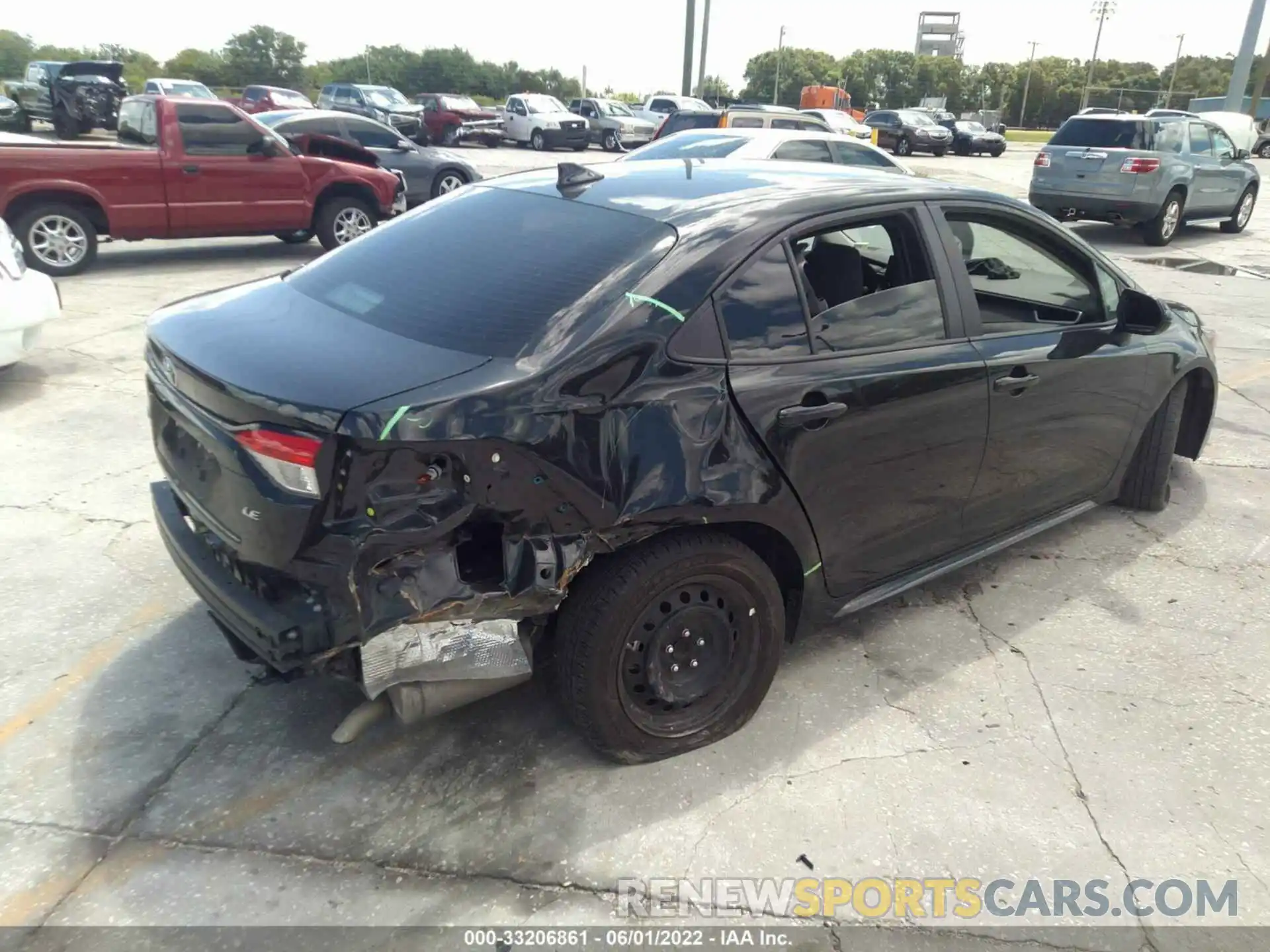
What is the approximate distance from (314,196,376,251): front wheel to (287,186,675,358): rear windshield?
314 inches

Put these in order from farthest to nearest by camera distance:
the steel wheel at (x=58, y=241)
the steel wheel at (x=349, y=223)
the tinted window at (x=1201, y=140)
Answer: the tinted window at (x=1201, y=140)
the steel wheel at (x=349, y=223)
the steel wheel at (x=58, y=241)

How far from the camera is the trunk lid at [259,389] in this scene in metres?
2.28

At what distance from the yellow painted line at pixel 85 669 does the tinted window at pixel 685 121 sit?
12781 mm

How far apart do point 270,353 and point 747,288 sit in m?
1.36

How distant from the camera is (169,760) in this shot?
2.78 metres

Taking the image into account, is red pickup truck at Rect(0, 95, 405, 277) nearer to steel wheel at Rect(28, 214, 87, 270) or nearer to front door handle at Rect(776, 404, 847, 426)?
steel wheel at Rect(28, 214, 87, 270)

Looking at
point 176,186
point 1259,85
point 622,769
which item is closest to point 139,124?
point 176,186

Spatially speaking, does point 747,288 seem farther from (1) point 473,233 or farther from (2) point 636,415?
(1) point 473,233

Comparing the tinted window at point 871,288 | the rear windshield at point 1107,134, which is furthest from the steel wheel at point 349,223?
the rear windshield at point 1107,134

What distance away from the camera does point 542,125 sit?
3102 cm

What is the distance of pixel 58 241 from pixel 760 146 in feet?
23.3

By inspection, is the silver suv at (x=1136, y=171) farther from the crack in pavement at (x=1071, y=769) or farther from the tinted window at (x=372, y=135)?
the crack in pavement at (x=1071, y=769)

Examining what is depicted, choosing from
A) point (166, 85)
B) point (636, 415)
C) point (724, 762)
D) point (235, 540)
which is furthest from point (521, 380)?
point (166, 85)

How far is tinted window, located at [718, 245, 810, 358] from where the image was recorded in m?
2.73
